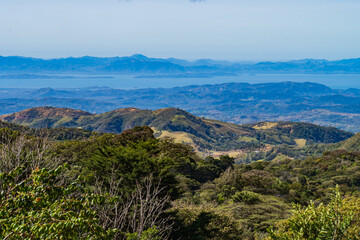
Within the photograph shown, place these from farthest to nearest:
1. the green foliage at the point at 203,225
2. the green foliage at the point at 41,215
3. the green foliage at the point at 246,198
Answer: the green foliage at the point at 246,198, the green foliage at the point at 203,225, the green foliage at the point at 41,215

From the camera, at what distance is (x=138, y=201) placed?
19062 millimetres


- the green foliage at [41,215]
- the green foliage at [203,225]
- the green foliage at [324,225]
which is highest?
the green foliage at [41,215]

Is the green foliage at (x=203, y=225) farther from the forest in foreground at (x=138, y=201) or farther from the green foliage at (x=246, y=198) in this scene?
the green foliage at (x=246, y=198)

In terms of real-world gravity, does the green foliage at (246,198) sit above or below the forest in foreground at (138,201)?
below

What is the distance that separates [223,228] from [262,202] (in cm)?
1209

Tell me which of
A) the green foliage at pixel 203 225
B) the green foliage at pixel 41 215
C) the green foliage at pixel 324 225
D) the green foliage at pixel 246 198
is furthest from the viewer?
the green foliage at pixel 246 198

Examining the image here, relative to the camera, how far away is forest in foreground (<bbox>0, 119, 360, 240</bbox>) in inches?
252

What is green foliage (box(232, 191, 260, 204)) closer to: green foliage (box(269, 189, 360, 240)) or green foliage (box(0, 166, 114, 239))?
green foliage (box(269, 189, 360, 240))

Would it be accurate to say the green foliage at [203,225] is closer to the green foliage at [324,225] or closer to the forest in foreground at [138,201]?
the forest in foreground at [138,201]

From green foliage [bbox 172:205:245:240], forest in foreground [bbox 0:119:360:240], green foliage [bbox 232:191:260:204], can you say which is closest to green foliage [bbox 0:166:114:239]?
forest in foreground [bbox 0:119:360:240]

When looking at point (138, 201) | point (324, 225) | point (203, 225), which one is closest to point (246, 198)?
point (203, 225)

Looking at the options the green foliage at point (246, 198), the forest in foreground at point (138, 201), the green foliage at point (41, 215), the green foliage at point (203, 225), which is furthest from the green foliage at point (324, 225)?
the green foliage at point (246, 198)

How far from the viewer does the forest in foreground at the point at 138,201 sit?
640 cm

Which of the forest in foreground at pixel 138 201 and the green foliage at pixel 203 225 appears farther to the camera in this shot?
the green foliage at pixel 203 225
